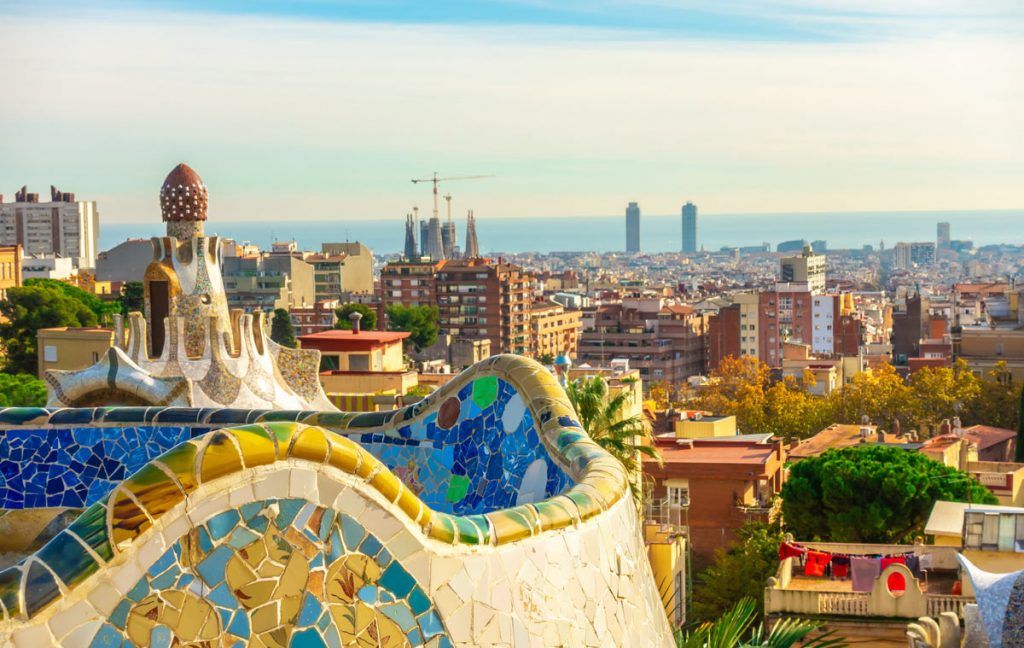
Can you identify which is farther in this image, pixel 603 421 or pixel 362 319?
pixel 362 319

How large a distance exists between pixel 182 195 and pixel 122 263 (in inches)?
3539

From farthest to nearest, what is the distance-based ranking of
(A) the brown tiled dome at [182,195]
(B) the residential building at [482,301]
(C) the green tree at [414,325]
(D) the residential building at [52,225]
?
(D) the residential building at [52,225]
(B) the residential building at [482,301]
(C) the green tree at [414,325]
(A) the brown tiled dome at [182,195]

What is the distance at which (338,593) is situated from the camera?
3016mm

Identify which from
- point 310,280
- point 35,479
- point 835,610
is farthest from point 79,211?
point 35,479

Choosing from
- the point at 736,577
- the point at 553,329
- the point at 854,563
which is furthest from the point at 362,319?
the point at 854,563

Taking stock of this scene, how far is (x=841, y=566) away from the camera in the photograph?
63.5 feet

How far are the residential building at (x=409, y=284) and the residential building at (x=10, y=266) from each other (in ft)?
132

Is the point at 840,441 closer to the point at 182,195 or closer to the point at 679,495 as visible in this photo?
the point at 679,495

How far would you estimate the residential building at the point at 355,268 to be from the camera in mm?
127912

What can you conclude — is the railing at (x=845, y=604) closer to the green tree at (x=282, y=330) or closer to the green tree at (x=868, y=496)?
the green tree at (x=868, y=496)

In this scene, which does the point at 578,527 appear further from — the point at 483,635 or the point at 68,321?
the point at 68,321

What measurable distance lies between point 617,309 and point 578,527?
10553 centimetres

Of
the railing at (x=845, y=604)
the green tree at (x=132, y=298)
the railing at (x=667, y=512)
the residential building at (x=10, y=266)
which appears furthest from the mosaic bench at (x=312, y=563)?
the residential building at (x=10, y=266)

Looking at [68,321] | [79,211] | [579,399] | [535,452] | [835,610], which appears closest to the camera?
[535,452]
